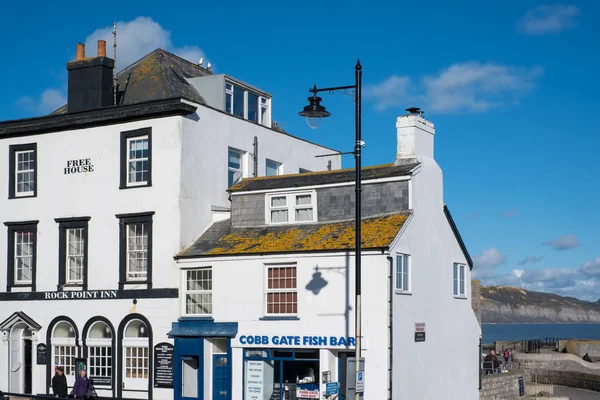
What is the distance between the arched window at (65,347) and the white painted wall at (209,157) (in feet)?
20.5

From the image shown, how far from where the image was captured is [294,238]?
31266 mm

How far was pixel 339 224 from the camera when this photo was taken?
103 feet

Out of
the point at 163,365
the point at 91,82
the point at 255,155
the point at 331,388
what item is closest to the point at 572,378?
the point at 255,155

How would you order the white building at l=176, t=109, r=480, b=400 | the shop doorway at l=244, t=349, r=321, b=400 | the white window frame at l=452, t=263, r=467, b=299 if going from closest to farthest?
the white building at l=176, t=109, r=480, b=400, the shop doorway at l=244, t=349, r=321, b=400, the white window frame at l=452, t=263, r=467, b=299

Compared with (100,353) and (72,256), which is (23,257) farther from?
(100,353)

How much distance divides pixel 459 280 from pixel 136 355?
12.7 m

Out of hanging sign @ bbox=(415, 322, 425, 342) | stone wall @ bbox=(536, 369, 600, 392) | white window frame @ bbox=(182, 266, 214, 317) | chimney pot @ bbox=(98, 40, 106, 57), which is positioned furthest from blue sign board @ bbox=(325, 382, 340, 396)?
stone wall @ bbox=(536, 369, 600, 392)

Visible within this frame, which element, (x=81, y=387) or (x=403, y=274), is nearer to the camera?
(x=403, y=274)

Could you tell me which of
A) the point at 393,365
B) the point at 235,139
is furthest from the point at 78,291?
the point at 393,365

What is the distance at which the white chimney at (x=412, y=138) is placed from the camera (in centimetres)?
3212

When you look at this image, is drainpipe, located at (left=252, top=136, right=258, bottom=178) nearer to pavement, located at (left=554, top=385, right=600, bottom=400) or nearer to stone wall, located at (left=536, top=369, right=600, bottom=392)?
pavement, located at (left=554, top=385, right=600, bottom=400)

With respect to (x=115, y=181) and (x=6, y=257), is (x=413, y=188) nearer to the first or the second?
(x=115, y=181)

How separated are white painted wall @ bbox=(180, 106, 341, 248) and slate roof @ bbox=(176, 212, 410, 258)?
33.3 inches

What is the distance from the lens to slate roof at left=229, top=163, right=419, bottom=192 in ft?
102
